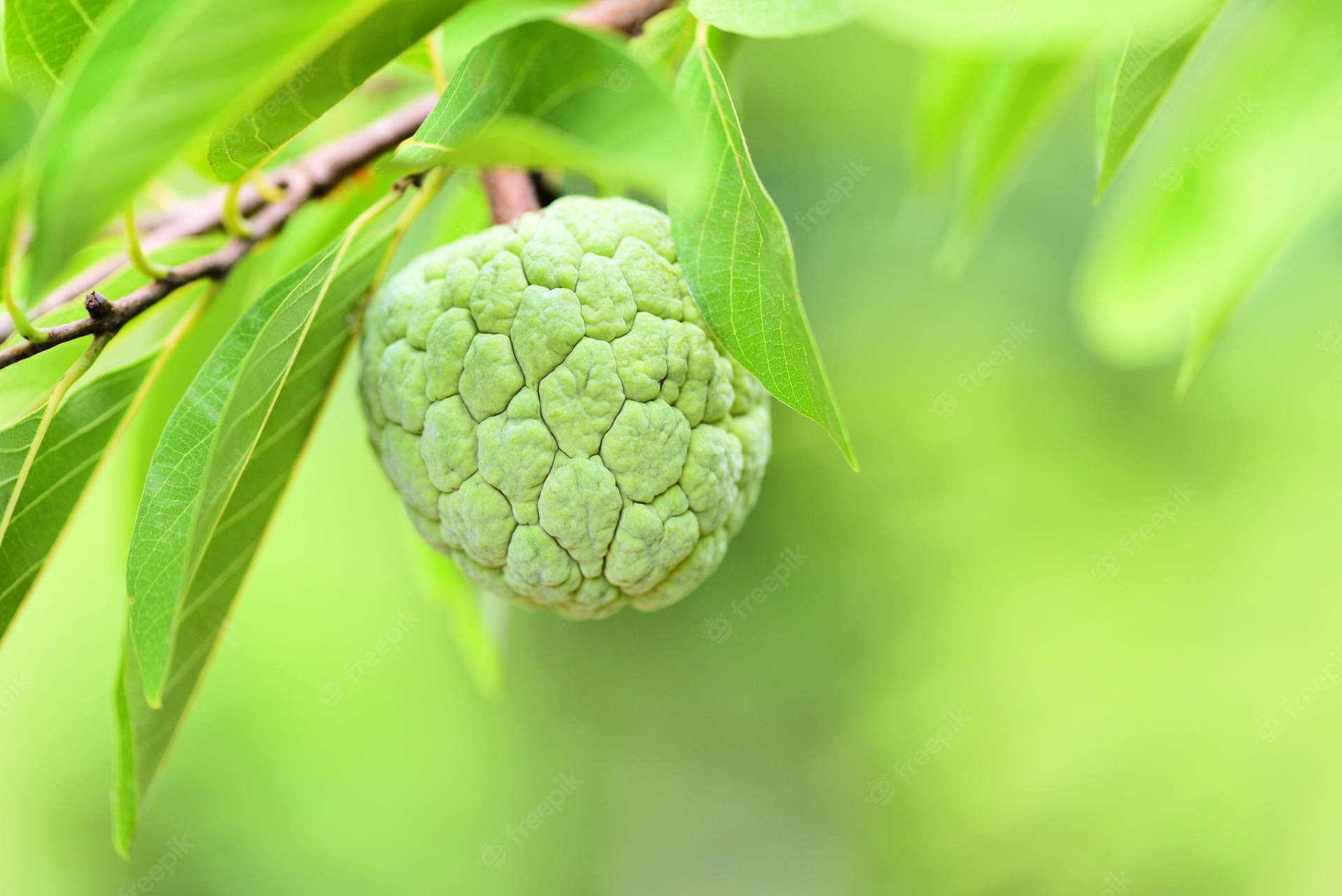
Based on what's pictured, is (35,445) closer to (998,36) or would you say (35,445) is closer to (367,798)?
(998,36)

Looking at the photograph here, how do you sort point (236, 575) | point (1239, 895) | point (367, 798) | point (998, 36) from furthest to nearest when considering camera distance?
point (367, 798) → point (1239, 895) → point (236, 575) → point (998, 36)

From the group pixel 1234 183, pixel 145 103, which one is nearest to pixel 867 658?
pixel 1234 183

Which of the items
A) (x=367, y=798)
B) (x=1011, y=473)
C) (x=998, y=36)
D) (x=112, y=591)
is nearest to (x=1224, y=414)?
(x=1011, y=473)

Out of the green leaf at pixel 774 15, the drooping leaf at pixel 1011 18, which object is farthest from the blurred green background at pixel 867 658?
the green leaf at pixel 774 15

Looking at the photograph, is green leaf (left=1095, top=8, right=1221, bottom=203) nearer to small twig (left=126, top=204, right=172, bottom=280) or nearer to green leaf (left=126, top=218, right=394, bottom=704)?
green leaf (left=126, top=218, right=394, bottom=704)

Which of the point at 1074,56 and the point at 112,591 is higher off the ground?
the point at 1074,56

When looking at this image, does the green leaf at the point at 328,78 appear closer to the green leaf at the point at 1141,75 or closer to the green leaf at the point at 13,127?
the green leaf at the point at 13,127
